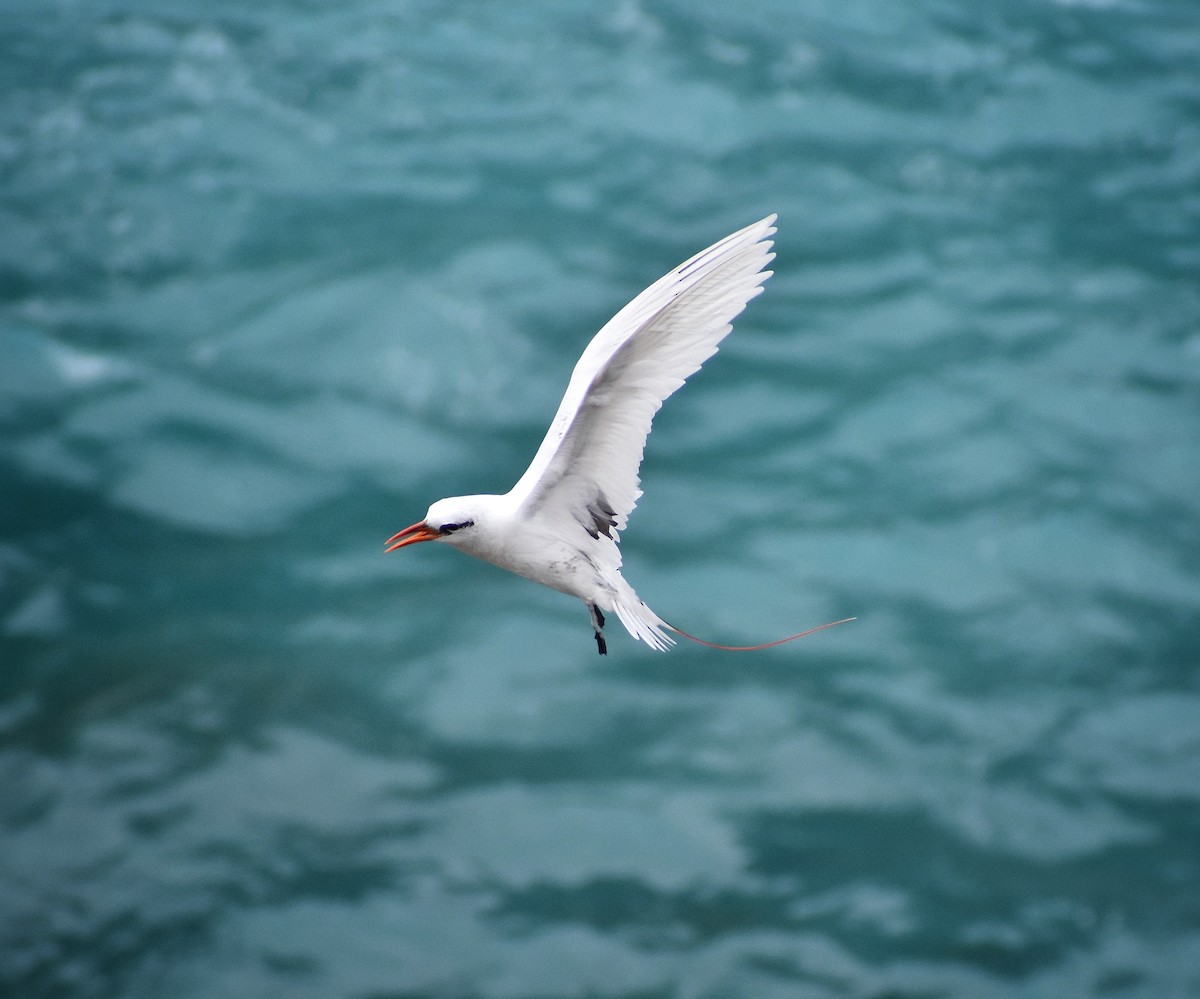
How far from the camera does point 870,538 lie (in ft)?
88.8

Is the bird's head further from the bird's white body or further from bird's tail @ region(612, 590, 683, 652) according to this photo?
bird's tail @ region(612, 590, 683, 652)

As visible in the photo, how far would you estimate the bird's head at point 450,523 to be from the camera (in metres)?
5.51

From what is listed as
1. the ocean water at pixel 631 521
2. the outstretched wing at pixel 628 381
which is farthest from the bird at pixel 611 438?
the ocean water at pixel 631 521

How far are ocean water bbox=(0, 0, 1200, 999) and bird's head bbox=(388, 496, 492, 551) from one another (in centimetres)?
1916

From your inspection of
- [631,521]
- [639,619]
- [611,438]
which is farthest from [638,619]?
[631,521]

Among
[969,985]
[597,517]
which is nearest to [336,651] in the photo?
[969,985]

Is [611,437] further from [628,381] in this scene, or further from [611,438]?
[628,381]

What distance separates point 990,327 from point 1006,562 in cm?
502

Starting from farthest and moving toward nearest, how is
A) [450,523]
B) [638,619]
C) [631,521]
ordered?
[631,521]
[638,619]
[450,523]

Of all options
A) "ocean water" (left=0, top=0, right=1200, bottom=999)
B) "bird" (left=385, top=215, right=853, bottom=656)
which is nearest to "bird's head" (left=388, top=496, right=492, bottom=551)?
"bird" (left=385, top=215, right=853, bottom=656)

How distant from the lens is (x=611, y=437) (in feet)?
19.9

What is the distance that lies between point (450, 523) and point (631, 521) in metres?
19.8

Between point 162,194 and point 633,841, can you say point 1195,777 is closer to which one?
point 633,841

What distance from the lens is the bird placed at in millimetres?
5832
